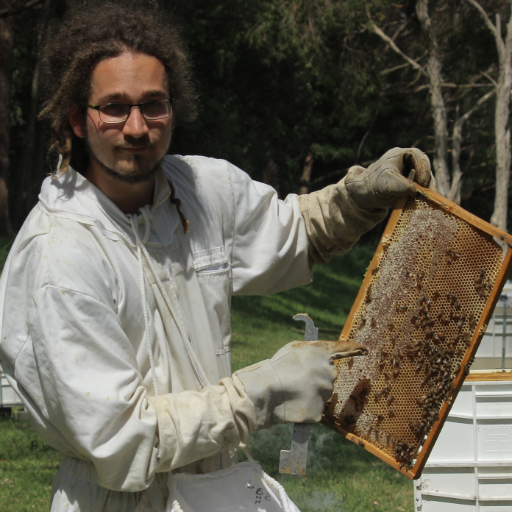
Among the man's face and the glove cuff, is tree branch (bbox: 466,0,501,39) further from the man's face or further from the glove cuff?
the glove cuff

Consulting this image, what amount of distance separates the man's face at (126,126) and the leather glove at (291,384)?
758 millimetres

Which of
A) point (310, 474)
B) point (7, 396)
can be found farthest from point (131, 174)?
point (7, 396)

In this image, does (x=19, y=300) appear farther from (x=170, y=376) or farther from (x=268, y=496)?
(x=268, y=496)

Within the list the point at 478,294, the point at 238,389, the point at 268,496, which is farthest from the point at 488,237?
the point at 268,496

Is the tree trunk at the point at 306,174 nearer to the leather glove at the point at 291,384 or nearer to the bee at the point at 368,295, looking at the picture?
the bee at the point at 368,295

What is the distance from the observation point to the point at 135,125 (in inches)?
85.0

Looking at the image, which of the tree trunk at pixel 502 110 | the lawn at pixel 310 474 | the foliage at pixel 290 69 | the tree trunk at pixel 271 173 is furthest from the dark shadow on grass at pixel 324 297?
the tree trunk at pixel 271 173

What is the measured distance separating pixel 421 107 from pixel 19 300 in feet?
94.0

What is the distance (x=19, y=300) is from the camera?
205 centimetres

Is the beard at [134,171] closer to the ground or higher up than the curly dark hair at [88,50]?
closer to the ground

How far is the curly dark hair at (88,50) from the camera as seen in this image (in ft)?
7.32

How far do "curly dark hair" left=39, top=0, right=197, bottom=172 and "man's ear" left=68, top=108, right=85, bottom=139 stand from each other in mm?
19

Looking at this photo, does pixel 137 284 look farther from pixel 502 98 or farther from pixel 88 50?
pixel 502 98

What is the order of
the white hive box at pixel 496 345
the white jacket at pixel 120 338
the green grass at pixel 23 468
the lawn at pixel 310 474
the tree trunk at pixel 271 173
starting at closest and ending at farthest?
the white jacket at pixel 120 338
the green grass at pixel 23 468
the lawn at pixel 310 474
the white hive box at pixel 496 345
the tree trunk at pixel 271 173
